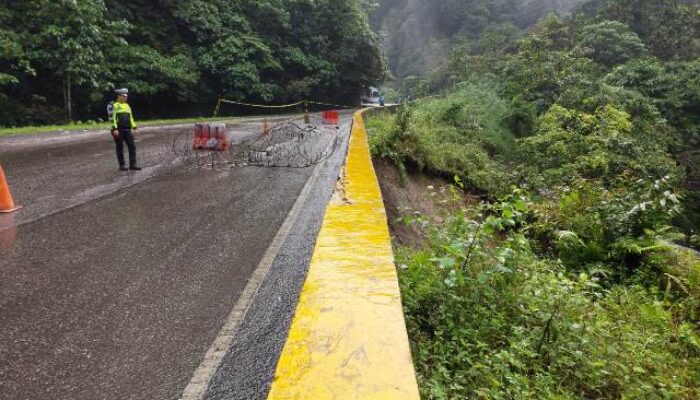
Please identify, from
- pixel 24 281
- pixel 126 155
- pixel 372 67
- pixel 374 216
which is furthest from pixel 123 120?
pixel 372 67

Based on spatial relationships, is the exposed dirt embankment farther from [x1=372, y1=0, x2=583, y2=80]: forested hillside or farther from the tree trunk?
[x1=372, y1=0, x2=583, y2=80]: forested hillside

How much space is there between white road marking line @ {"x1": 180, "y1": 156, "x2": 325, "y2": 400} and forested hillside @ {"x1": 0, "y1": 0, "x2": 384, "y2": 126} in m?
17.4

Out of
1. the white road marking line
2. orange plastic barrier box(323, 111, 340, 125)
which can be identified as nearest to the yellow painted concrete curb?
the white road marking line

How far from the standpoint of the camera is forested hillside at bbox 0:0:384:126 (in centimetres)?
1881

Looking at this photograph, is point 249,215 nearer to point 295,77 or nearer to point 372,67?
point 295,77

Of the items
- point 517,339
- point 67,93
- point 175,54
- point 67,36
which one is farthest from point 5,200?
point 175,54

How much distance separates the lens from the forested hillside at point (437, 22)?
73188 millimetres

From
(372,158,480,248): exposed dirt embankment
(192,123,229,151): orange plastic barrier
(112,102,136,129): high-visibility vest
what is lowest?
(372,158,480,248): exposed dirt embankment

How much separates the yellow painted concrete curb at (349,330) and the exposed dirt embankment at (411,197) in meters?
2.97

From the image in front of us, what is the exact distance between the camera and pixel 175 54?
89.5 ft

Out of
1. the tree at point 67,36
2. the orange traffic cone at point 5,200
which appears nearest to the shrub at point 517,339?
the orange traffic cone at point 5,200

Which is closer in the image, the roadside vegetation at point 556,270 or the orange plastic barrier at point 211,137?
the roadside vegetation at point 556,270

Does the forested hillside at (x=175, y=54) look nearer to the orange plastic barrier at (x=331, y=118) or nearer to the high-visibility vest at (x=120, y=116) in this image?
the orange plastic barrier at (x=331, y=118)

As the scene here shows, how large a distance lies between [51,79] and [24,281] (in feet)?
75.3
